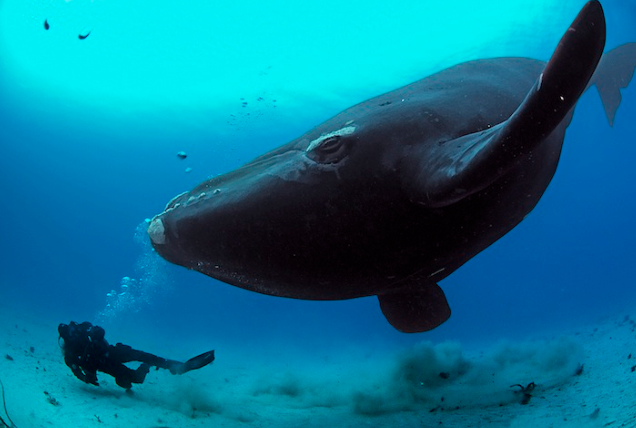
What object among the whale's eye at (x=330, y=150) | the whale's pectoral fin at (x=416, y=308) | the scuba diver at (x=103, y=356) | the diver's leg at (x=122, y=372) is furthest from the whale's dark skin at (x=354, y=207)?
the diver's leg at (x=122, y=372)

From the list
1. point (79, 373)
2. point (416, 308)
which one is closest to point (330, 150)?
point (416, 308)

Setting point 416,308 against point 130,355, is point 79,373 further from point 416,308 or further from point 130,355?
point 416,308

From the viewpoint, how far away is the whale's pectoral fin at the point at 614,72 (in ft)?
15.3

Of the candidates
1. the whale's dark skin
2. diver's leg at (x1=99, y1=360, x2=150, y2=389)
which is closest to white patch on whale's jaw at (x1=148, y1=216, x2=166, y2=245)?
the whale's dark skin

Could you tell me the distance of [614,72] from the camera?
4.87m

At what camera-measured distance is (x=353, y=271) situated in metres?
2.36

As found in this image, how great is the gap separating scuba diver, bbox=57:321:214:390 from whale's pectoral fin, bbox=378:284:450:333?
8.56m

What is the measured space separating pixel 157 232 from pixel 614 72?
5346 millimetres

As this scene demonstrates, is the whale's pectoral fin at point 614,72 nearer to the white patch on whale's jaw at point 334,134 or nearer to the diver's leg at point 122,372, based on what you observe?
the white patch on whale's jaw at point 334,134

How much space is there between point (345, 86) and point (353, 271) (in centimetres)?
1770

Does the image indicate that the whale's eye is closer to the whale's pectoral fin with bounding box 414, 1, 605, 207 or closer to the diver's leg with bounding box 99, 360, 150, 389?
the whale's pectoral fin with bounding box 414, 1, 605, 207

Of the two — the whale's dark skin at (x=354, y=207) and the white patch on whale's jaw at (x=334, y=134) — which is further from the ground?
the white patch on whale's jaw at (x=334, y=134)

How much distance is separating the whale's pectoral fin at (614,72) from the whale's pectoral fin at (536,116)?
154 inches

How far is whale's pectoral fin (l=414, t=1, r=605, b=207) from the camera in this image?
1.50 meters
